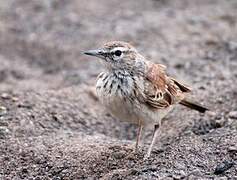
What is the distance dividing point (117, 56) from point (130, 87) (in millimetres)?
435

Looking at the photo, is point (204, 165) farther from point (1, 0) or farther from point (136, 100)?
point (1, 0)

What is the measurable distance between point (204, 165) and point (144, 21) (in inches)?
251

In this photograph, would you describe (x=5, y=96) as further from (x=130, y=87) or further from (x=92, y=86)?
(x=130, y=87)

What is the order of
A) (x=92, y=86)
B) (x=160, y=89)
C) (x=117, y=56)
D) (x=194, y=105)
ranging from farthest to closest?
(x=92, y=86) → (x=194, y=105) → (x=160, y=89) → (x=117, y=56)

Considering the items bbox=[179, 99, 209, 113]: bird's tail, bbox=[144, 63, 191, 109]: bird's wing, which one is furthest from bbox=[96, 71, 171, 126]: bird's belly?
bbox=[179, 99, 209, 113]: bird's tail

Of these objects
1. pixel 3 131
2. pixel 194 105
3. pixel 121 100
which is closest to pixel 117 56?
pixel 121 100

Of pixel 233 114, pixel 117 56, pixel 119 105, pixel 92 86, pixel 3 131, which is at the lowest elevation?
pixel 3 131

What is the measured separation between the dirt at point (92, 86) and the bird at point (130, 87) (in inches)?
19.1

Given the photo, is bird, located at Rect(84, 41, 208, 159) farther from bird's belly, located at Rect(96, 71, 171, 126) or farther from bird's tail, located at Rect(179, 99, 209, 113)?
bird's tail, located at Rect(179, 99, 209, 113)

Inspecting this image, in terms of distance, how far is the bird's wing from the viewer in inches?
273

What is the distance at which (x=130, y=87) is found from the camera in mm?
6707

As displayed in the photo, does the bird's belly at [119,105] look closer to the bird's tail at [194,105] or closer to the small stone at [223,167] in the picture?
the small stone at [223,167]

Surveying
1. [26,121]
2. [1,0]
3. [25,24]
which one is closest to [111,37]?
[25,24]

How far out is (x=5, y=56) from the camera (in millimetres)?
11164
